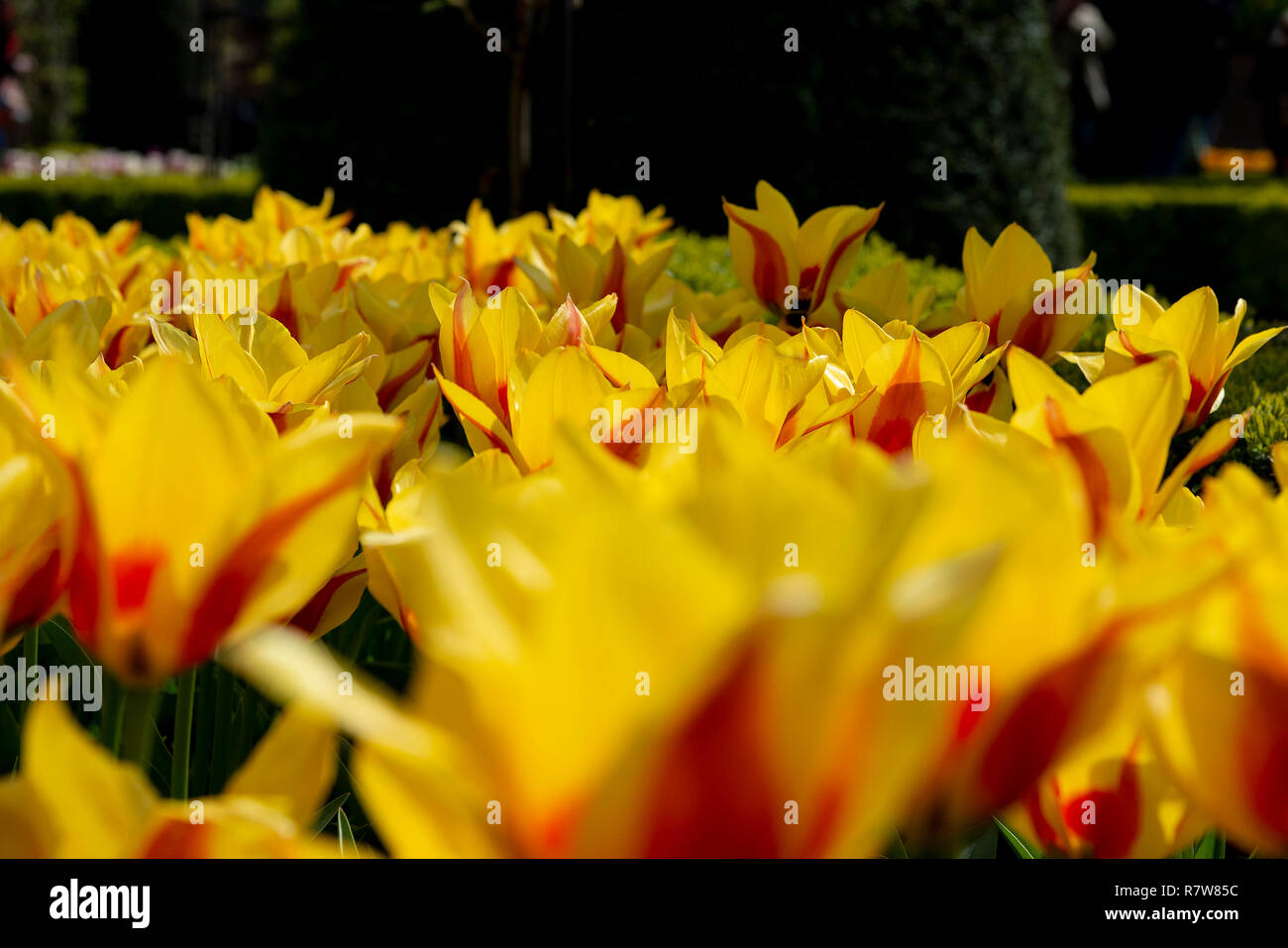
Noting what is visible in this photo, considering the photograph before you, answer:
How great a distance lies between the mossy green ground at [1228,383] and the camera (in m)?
2.49

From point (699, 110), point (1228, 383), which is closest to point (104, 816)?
point (1228, 383)

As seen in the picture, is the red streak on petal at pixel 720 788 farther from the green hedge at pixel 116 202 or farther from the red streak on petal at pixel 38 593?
the green hedge at pixel 116 202

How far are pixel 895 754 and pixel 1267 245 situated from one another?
13.5 metres

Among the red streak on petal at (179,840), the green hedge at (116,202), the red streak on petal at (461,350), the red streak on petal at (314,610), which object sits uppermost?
the green hedge at (116,202)

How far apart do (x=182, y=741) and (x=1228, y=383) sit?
102 inches

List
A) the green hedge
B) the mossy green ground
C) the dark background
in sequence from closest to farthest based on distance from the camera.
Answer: the mossy green ground < the dark background < the green hedge

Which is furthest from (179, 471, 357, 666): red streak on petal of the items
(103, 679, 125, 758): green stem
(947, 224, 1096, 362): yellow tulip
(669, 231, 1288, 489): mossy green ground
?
(669, 231, 1288, 489): mossy green ground

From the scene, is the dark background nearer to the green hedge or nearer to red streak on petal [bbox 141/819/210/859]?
the green hedge

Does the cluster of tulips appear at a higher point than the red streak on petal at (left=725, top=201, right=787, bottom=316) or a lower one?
lower

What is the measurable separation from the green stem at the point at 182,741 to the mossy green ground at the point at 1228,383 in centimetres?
175

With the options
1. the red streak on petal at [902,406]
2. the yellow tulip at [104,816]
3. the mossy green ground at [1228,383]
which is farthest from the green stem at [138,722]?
the mossy green ground at [1228,383]

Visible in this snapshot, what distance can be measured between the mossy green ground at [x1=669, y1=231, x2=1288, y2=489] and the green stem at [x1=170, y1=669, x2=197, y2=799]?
175 centimetres

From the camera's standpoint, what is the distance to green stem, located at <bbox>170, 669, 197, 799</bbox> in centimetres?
105
